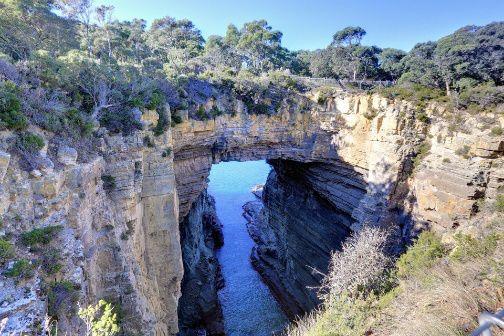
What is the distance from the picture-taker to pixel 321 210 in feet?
57.5

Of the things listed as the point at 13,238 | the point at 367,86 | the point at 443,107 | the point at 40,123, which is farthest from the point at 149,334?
the point at 367,86

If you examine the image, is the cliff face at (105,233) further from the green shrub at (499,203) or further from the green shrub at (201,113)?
the green shrub at (499,203)

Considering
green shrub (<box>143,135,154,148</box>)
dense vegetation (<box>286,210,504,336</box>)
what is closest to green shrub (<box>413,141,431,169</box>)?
dense vegetation (<box>286,210,504,336</box>)

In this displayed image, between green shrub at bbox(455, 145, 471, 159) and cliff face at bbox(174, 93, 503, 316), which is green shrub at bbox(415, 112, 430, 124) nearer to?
cliff face at bbox(174, 93, 503, 316)

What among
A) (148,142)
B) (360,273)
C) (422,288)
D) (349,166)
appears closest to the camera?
(422,288)

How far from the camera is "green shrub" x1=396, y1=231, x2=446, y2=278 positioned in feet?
31.6

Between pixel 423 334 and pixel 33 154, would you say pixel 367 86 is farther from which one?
pixel 33 154

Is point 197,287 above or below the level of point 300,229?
below

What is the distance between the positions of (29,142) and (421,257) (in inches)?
456

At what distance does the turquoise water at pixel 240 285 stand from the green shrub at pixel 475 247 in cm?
1068

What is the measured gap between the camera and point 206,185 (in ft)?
51.6

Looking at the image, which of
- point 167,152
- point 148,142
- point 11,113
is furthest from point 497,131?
point 11,113

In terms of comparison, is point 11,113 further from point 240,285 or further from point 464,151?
point 240,285

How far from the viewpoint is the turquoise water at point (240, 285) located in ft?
53.3
